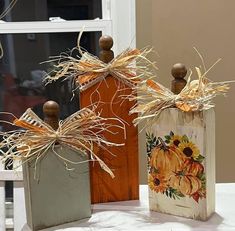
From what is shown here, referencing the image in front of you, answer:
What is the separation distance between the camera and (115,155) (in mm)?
1062

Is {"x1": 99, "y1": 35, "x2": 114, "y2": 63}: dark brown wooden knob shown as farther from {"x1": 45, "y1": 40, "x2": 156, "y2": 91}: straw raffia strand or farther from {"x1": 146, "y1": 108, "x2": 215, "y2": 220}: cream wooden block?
{"x1": 146, "y1": 108, "x2": 215, "y2": 220}: cream wooden block

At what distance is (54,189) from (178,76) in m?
0.37

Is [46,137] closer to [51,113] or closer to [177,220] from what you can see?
[51,113]

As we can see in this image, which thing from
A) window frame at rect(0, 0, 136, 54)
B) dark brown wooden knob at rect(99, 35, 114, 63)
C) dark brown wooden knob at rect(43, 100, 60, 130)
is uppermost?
window frame at rect(0, 0, 136, 54)

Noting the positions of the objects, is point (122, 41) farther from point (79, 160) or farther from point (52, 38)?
point (79, 160)

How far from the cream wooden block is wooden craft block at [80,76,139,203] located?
77 mm

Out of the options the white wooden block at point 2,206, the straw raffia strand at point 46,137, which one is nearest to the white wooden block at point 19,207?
the white wooden block at point 2,206

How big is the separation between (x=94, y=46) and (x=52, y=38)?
0.17m

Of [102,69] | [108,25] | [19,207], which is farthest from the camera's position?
[108,25]

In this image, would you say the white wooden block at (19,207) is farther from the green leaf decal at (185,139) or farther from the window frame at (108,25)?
the green leaf decal at (185,139)

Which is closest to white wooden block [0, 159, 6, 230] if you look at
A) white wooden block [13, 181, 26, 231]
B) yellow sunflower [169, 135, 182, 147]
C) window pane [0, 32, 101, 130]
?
white wooden block [13, 181, 26, 231]

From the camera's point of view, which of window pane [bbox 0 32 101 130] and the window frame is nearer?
the window frame

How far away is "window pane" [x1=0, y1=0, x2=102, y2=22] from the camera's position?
1709 millimetres

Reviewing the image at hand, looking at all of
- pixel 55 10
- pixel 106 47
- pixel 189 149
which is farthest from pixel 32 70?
pixel 189 149
